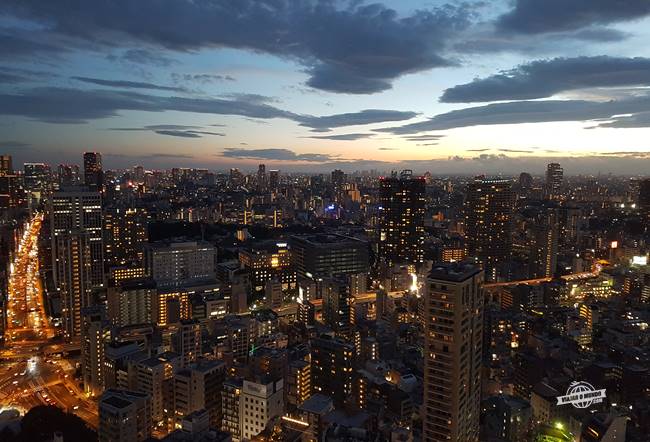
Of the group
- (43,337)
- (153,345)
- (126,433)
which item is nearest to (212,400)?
(126,433)

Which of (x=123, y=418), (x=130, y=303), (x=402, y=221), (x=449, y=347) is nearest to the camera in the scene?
(x=449, y=347)

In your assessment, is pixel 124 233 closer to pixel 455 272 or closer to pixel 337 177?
pixel 455 272

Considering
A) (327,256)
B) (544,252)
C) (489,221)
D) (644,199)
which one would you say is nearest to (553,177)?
(644,199)

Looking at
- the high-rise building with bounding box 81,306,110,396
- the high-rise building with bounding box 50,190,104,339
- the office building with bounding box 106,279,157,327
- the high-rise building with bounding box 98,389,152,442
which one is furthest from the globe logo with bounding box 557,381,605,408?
the high-rise building with bounding box 50,190,104,339

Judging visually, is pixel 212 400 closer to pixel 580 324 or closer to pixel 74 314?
pixel 74 314

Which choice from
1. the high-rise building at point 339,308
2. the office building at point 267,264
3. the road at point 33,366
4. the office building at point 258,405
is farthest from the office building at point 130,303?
the office building at point 258,405

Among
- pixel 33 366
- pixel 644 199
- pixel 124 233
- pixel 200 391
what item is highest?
pixel 644 199

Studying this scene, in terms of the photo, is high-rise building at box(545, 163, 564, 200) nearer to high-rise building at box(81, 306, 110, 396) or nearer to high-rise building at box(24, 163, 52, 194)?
high-rise building at box(24, 163, 52, 194)

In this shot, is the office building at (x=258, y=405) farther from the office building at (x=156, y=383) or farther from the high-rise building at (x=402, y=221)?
the high-rise building at (x=402, y=221)
